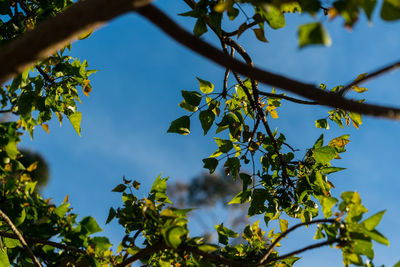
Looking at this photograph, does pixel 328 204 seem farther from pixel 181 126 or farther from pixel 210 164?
pixel 181 126

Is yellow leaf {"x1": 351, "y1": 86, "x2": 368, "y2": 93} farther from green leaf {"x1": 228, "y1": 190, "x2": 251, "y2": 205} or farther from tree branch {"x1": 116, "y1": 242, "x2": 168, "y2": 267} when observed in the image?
tree branch {"x1": 116, "y1": 242, "x2": 168, "y2": 267}

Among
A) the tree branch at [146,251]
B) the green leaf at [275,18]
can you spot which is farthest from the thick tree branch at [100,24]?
the tree branch at [146,251]

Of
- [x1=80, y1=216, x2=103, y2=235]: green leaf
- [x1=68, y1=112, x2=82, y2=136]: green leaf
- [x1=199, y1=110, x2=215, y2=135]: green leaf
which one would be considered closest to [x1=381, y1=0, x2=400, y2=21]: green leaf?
[x1=199, y1=110, x2=215, y2=135]: green leaf

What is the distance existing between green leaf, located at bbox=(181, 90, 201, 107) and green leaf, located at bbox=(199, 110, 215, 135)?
0.08 meters

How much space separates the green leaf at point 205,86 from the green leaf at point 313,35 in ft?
3.51

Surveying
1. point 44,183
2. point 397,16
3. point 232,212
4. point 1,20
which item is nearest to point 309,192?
point 397,16

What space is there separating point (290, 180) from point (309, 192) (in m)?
0.14

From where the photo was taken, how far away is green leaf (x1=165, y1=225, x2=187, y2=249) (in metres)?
1.25

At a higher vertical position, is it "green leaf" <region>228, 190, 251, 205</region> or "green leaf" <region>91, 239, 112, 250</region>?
"green leaf" <region>228, 190, 251, 205</region>

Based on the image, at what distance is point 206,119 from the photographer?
1959 millimetres

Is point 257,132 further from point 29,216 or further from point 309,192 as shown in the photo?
point 29,216

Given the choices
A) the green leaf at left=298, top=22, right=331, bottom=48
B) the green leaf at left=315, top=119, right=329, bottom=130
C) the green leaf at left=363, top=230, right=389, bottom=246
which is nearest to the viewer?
the green leaf at left=298, top=22, right=331, bottom=48

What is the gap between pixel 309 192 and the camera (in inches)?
82.5

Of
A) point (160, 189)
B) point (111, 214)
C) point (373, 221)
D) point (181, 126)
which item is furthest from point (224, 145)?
point (373, 221)
